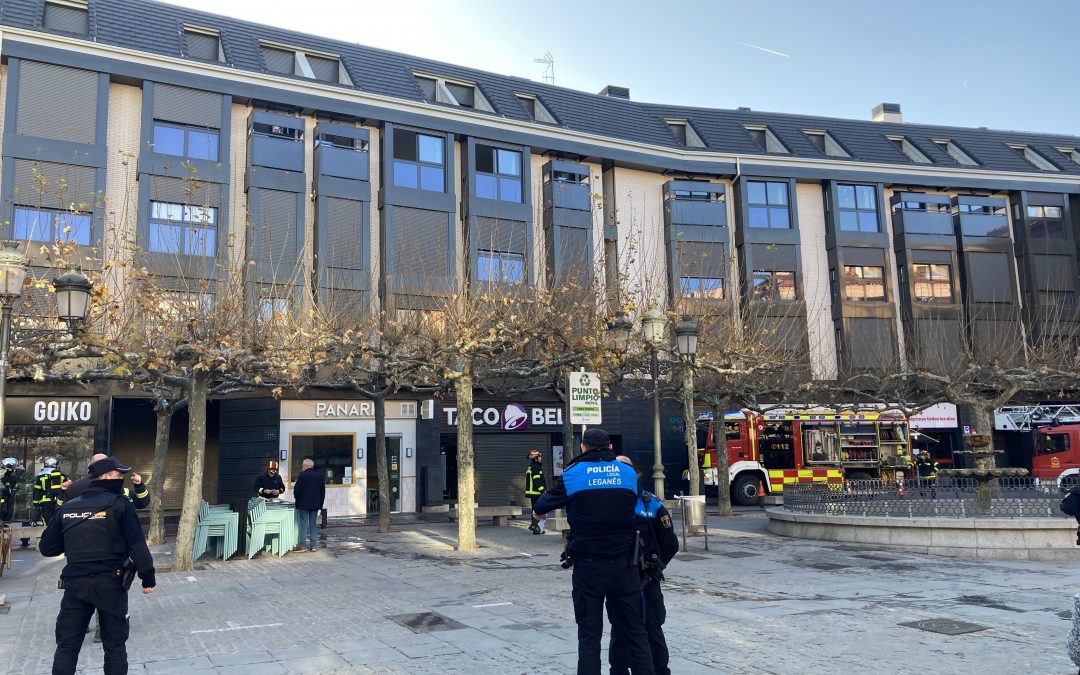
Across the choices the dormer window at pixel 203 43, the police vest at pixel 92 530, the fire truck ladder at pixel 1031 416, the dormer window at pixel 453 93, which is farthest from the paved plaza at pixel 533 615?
the fire truck ladder at pixel 1031 416

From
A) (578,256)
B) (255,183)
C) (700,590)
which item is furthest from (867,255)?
(700,590)

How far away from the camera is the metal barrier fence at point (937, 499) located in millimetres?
14203

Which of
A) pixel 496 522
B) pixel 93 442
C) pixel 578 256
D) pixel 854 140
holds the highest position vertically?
pixel 854 140

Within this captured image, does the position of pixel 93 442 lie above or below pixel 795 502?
above

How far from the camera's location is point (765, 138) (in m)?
36.6

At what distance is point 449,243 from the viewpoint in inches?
1099

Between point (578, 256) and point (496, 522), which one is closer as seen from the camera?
point (496, 522)

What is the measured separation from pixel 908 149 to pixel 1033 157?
670cm

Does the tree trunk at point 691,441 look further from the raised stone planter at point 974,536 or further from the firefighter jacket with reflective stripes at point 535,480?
the firefighter jacket with reflective stripes at point 535,480

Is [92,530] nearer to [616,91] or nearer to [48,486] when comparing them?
[48,486]

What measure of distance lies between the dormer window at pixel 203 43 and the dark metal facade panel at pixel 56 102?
12.3ft

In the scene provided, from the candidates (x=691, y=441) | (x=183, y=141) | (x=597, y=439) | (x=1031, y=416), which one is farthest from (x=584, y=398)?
(x=1031, y=416)

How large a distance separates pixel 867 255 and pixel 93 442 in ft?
95.8

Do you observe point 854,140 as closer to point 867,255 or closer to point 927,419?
point 867,255
